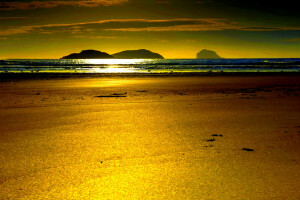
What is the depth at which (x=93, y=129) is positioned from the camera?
827cm

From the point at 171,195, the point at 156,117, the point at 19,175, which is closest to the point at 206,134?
the point at 156,117

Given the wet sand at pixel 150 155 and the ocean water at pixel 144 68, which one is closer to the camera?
the wet sand at pixel 150 155

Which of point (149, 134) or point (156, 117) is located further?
point (156, 117)

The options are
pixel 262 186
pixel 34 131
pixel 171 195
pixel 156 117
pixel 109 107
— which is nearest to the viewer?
pixel 171 195

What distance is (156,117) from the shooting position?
997cm

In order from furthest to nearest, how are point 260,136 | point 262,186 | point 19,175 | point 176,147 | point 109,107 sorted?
point 109,107
point 260,136
point 176,147
point 19,175
point 262,186

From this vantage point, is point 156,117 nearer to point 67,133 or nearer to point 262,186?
point 67,133

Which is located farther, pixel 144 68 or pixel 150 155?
pixel 144 68

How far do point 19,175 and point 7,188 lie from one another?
49 centimetres

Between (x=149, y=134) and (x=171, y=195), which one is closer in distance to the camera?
(x=171, y=195)

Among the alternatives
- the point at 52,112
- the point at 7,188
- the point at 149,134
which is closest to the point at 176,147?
the point at 149,134

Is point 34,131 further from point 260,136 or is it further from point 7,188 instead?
point 260,136

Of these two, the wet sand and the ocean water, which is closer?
the wet sand

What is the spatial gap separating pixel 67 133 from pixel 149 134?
6.15ft
